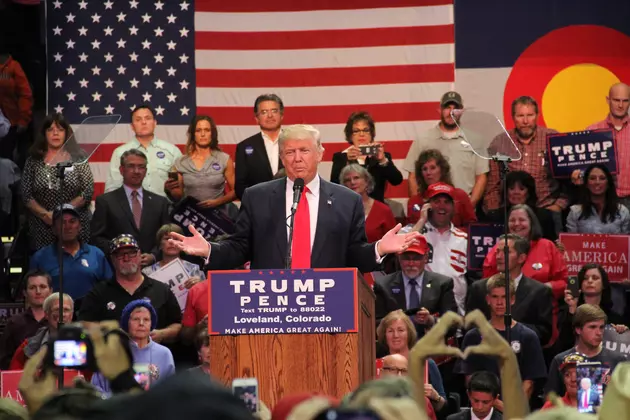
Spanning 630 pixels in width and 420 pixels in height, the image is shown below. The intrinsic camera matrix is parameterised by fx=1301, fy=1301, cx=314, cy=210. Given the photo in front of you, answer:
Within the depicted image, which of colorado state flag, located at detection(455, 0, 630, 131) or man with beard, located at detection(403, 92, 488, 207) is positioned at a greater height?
colorado state flag, located at detection(455, 0, 630, 131)

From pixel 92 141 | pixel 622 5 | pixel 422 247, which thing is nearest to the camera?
pixel 92 141

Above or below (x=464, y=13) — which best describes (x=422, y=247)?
below

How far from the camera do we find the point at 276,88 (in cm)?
1237

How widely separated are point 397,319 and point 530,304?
1.30 metres

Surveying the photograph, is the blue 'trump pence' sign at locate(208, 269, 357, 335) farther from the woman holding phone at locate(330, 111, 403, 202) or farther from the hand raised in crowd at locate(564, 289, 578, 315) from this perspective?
the woman holding phone at locate(330, 111, 403, 202)

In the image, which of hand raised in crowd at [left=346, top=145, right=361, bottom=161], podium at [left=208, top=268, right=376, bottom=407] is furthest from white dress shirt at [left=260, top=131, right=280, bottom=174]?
podium at [left=208, top=268, right=376, bottom=407]

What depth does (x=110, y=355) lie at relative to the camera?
121 inches

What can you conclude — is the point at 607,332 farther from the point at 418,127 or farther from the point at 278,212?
the point at 418,127

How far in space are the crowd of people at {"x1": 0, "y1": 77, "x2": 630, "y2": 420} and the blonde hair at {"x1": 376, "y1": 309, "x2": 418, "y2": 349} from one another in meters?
0.01

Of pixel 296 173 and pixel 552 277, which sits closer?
pixel 296 173

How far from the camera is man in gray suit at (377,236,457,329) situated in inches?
342

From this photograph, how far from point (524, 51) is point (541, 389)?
482cm

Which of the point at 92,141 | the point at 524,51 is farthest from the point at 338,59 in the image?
the point at 92,141

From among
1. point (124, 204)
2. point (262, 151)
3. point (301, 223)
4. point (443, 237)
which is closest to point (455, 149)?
point (443, 237)
